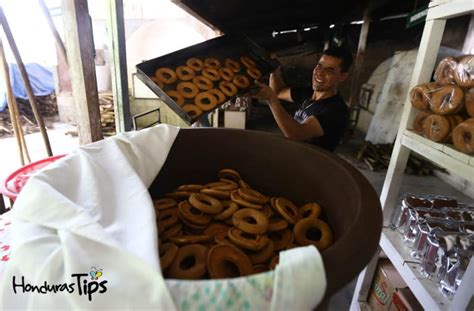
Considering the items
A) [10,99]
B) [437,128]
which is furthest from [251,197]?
[10,99]

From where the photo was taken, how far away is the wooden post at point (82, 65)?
3.59 ft

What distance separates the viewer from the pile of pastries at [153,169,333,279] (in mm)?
656

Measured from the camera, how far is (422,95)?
3.15 ft

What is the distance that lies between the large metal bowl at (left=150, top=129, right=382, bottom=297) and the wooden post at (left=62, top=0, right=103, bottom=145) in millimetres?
502

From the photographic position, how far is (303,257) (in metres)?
0.44

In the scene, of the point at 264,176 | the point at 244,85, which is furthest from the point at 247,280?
the point at 244,85

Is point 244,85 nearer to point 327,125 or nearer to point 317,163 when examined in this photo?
point 327,125

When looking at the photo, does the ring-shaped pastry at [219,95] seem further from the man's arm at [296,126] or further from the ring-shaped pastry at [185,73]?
the man's arm at [296,126]

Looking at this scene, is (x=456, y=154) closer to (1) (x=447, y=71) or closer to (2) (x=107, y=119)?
(1) (x=447, y=71)

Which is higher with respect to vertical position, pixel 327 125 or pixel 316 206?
pixel 327 125

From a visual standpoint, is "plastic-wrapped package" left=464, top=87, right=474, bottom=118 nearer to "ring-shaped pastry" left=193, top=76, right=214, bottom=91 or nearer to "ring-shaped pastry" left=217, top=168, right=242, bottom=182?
"ring-shaped pastry" left=217, top=168, right=242, bottom=182

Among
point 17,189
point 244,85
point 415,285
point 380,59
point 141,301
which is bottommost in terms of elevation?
point 415,285

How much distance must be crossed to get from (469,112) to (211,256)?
0.84m

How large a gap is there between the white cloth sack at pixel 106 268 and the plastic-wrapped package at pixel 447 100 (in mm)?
708
